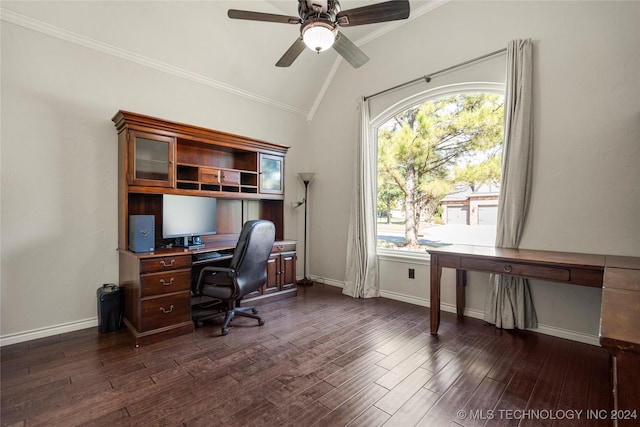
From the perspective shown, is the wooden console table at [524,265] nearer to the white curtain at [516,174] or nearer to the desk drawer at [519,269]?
the desk drawer at [519,269]

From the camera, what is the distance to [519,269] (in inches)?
88.7

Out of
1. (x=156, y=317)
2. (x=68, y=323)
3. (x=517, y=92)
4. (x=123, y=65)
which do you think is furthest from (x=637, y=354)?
(x=123, y=65)

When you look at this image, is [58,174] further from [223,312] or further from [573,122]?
[573,122]

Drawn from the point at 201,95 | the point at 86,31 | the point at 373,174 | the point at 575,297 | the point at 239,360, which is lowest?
the point at 239,360

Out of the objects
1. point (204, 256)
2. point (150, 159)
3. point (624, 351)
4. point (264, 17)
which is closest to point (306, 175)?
point (204, 256)

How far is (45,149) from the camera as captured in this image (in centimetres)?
262

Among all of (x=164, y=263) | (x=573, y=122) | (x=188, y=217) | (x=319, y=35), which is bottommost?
(x=164, y=263)

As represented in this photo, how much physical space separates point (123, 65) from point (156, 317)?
2.66 m

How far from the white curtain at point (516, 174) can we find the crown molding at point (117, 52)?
320 cm

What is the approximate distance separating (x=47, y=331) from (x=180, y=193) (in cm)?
174

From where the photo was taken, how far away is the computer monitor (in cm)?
307

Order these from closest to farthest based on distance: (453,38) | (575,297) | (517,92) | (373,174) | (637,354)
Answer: (637,354), (575,297), (517,92), (453,38), (373,174)

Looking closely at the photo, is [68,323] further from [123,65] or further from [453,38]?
[453,38]

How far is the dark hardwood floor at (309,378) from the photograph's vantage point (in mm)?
1636
